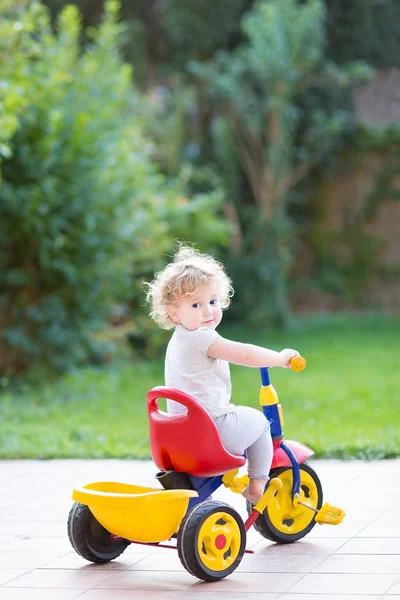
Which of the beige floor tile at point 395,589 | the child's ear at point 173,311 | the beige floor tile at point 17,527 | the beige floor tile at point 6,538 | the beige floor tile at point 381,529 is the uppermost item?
the child's ear at point 173,311

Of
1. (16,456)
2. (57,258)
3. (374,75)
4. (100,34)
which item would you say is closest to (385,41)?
(374,75)

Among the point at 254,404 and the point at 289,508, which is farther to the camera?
the point at 254,404

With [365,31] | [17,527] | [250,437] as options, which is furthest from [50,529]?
[365,31]

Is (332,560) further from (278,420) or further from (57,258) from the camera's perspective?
(57,258)

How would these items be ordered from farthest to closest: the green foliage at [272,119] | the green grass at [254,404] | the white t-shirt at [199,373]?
the green foliage at [272,119] < the green grass at [254,404] < the white t-shirt at [199,373]

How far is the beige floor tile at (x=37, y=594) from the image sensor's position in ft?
11.0

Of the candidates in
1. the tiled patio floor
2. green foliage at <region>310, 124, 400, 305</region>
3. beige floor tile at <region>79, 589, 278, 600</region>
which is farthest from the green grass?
green foliage at <region>310, 124, 400, 305</region>

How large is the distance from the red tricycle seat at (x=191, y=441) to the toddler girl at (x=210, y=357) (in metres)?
0.08

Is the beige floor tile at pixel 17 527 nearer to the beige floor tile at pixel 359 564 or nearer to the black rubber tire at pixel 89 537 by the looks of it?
the black rubber tire at pixel 89 537

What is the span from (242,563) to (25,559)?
33.8 inches

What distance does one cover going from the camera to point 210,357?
370 cm

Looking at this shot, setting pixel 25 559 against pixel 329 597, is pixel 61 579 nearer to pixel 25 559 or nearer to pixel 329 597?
pixel 25 559

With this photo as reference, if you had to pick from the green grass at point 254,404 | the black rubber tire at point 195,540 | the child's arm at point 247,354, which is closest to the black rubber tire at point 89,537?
the black rubber tire at point 195,540

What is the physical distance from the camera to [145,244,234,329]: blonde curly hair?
12.2ft
